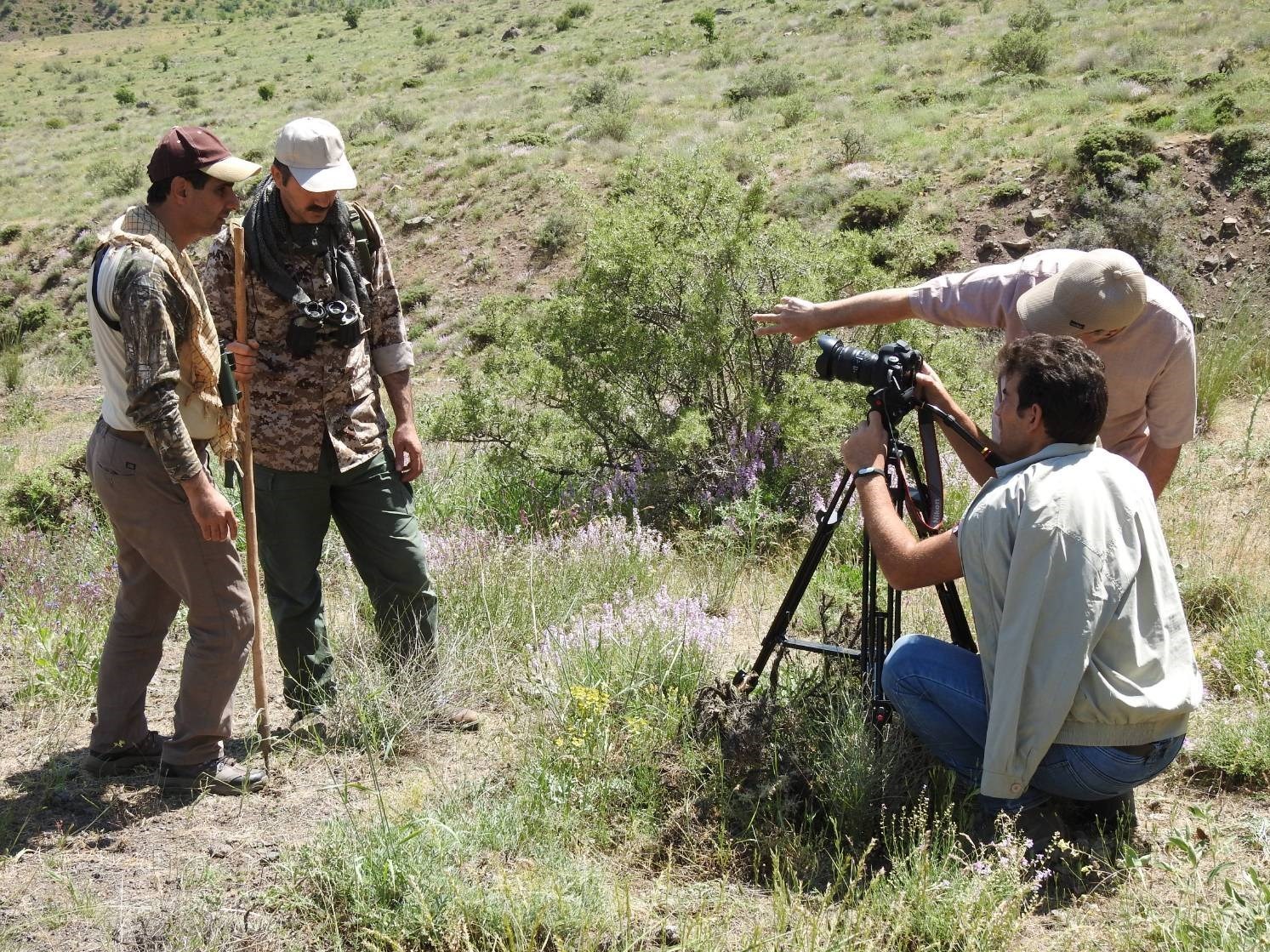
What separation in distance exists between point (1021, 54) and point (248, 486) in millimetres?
18552

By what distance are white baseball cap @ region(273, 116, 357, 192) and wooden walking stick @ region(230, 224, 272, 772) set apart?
0.95 ft

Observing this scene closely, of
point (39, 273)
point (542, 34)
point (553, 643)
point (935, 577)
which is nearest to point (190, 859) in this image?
point (553, 643)

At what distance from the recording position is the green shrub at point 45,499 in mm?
7426

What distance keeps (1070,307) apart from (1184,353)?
569mm

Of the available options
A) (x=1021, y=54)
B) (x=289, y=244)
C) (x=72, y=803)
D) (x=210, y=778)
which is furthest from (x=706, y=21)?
(x=72, y=803)

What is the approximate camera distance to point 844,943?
2.37 m

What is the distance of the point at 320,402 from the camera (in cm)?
353

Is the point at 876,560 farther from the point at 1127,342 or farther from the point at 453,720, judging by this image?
the point at 453,720

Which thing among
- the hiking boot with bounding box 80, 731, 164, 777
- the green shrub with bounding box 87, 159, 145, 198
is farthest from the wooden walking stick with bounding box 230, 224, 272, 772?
the green shrub with bounding box 87, 159, 145, 198

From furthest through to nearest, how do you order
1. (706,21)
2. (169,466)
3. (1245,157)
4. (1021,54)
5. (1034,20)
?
(706,21), (1034,20), (1021,54), (1245,157), (169,466)

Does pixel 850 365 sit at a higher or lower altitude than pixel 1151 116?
lower

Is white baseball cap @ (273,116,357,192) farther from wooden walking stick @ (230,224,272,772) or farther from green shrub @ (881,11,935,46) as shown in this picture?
green shrub @ (881,11,935,46)

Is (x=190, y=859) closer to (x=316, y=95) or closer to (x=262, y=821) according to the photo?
(x=262, y=821)

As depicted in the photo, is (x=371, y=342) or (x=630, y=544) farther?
(x=630, y=544)
